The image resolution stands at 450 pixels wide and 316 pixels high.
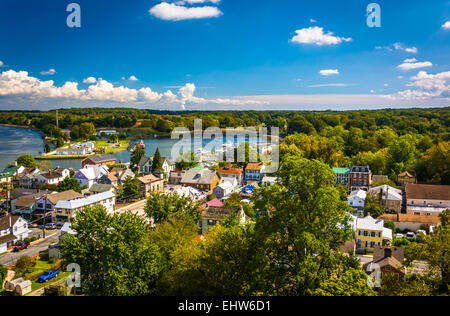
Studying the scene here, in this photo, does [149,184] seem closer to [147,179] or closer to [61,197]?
[147,179]

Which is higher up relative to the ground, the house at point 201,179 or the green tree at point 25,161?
the green tree at point 25,161

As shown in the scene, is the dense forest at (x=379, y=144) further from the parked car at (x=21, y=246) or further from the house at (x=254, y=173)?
the parked car at (x=21, y=246)

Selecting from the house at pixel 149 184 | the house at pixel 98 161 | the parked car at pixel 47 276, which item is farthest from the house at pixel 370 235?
the house at pixel 98 161

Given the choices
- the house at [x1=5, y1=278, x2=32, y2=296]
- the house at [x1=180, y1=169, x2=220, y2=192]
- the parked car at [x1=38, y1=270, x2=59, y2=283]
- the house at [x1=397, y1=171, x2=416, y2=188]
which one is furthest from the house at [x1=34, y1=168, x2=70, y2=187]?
the house at [x1=397, y1=171, x2=416, y2=188]

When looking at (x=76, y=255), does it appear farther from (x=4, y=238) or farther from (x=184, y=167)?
(x=184, y=167)

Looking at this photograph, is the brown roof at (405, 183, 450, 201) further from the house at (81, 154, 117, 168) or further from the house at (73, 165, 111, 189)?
the house at (81, 154, 117, 168)

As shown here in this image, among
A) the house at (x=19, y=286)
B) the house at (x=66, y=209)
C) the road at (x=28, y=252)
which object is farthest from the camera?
the house at (x=66, y=209)
